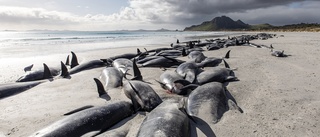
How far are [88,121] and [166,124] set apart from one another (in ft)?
4.18

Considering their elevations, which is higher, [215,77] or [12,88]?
[12,88]

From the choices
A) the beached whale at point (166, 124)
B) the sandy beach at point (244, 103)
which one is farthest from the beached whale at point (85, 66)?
the beached whale at point (166, 124)

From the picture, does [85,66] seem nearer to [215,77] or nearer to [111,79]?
[111,79]

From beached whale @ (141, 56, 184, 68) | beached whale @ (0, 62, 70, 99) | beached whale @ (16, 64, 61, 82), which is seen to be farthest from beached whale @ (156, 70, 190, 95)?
beached whale @ (16, 64, 61, 82)

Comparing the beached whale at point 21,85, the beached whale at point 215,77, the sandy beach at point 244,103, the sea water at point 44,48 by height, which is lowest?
the sandy beach at point 244,103

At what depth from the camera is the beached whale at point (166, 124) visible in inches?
111

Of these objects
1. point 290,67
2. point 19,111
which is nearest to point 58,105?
point 19,111

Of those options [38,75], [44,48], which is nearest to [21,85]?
[38,75]

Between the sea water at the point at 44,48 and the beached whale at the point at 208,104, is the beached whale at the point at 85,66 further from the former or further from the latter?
the beached whale at the point at 208,104

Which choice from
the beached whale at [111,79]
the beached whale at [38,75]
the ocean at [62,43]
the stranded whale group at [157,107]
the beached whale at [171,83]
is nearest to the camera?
the stranded whale group at [157,107]

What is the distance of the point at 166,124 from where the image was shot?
9.87 feet

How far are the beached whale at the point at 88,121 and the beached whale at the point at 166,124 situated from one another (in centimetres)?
73

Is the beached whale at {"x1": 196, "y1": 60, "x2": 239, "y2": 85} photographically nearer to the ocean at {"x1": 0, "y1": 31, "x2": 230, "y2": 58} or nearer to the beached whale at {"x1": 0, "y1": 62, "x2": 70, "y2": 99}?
the beached whale at {"x1": 0, "y1": 62, "x2": 70, "y2": 99}

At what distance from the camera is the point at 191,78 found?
5973 millimetres
